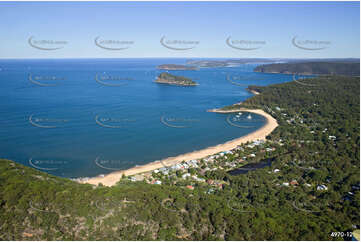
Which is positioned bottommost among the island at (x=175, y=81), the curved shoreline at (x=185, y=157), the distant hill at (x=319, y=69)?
the curved shoreline at (x=185, y=157)

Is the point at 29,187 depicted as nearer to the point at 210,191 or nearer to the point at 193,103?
the point at 210,191

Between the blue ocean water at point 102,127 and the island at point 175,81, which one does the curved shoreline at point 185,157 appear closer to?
the blue ocean water at point 102,127

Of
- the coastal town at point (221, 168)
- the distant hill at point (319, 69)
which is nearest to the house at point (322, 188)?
the coastal town at point (221, 168)

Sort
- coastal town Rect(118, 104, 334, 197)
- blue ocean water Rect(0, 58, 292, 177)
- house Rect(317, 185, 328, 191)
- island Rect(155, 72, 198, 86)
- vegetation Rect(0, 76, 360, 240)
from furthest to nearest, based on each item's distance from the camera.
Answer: island Rect(155, 72, 198, 86) < blue ocean water Rect(0, 58, 292, 177) < coastal town Rect(118, 104, 334, 197) < house Rect(317, 185, 328, 191) < vegetation Rect(0, 76, 360, 240)

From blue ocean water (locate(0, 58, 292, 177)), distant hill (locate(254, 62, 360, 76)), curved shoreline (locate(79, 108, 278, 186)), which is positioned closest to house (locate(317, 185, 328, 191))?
curved shoreline (locate(79, 108, 278, 186))

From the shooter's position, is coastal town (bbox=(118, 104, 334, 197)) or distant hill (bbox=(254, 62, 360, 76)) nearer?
coastal town (bbox=(118, 104, 334, 197))

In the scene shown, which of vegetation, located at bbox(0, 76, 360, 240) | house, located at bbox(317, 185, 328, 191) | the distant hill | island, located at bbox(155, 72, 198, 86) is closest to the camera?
vegetation, located at bbox(0, 76, 360, 240)

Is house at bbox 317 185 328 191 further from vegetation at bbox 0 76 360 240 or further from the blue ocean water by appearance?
the blue ocean water
